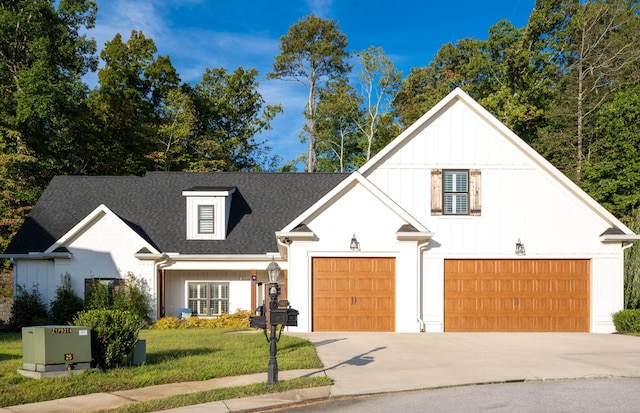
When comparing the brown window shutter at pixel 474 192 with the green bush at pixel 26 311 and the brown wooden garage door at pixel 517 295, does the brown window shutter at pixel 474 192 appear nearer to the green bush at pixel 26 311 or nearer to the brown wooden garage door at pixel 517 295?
the brown wooden garage door at pixel 517 295

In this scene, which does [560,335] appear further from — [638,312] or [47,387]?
[47,387]

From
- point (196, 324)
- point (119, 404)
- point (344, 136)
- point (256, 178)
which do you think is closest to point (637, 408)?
point (119, 404)

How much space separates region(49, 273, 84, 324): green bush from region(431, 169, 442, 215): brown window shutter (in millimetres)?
12653

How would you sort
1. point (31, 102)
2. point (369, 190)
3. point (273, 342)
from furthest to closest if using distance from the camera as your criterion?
point (31, 102)
point (369, 190)
point (273, 342)

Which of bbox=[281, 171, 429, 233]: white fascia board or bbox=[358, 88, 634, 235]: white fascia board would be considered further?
bbox=[358, 88, 634, 235]: white fascia board

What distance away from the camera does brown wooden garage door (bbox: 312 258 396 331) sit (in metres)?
20.1

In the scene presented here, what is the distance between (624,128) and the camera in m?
35.3

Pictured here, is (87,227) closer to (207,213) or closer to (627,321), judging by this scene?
(207,213)

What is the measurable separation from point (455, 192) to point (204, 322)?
980cm

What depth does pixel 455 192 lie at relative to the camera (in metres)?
21.0

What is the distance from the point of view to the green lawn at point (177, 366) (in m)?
10.6

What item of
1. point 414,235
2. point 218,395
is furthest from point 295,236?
point 218,395

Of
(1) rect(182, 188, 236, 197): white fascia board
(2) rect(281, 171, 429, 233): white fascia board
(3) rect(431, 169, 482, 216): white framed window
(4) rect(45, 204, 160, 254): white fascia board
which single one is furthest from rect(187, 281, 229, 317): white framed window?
(3) rect(431, 169, 482, 216): white framed window

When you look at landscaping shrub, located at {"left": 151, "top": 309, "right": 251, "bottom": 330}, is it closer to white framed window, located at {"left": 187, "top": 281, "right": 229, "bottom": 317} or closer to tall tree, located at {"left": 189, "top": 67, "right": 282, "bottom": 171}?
white framed window, located at {"left": 187, "top": 281, "right": 229, "bottom": 317}
